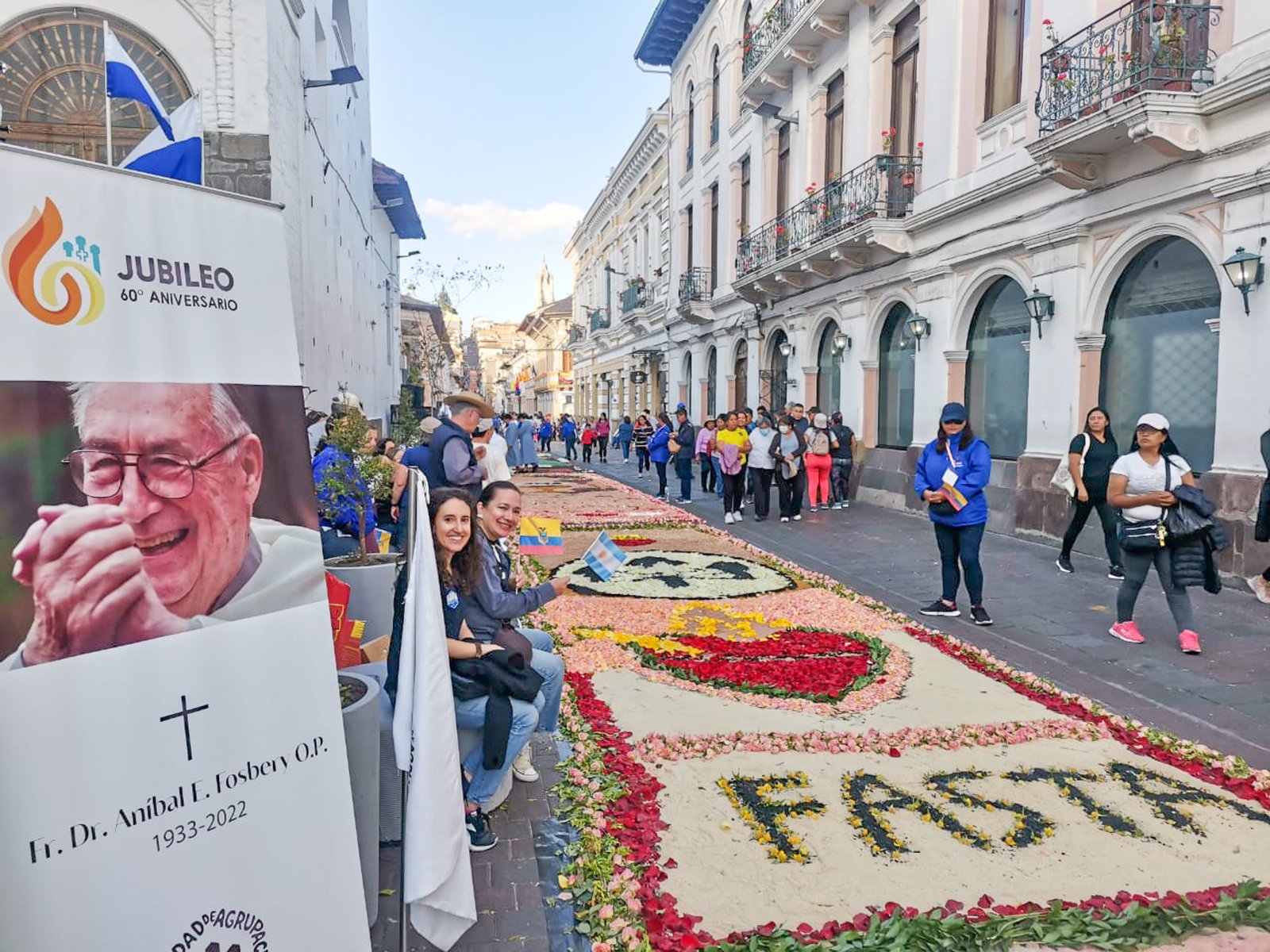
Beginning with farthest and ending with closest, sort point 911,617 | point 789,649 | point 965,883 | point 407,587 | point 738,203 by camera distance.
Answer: point 738,203 < point 911,617 < point 789,649 < point 965,883 < point 407,587

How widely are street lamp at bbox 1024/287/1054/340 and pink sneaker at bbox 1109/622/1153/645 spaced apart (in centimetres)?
594

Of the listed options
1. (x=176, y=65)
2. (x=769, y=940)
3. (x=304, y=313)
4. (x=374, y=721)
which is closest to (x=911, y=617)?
(x=769, y=940)

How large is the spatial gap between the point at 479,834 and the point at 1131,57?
10.3 meters

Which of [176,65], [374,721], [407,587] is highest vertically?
[176,65]

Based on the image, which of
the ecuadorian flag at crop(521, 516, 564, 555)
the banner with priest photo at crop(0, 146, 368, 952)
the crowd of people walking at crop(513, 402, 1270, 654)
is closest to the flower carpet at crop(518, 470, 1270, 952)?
the crowd of people walking at crop(513, 402, 1270, 654)

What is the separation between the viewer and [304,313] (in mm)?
11148

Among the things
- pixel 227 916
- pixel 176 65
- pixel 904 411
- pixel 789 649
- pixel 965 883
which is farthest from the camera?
pixel 904 411

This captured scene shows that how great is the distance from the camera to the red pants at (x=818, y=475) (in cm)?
1540

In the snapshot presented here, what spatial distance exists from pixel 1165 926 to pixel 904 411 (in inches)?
546

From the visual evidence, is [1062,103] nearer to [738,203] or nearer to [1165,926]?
[1165,926]

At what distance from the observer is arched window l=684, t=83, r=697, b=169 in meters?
29.0

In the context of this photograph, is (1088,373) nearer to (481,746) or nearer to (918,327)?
(918,327)

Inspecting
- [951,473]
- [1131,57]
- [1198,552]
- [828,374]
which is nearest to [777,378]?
[828,374]

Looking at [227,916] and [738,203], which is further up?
[738,203]
